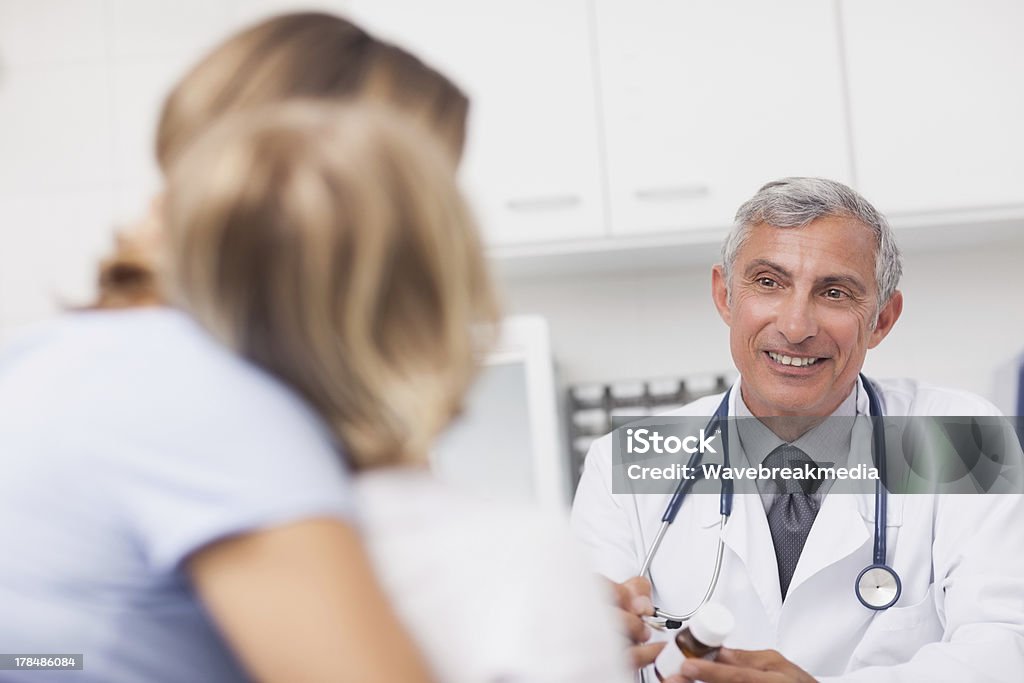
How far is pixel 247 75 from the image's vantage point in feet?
1.28

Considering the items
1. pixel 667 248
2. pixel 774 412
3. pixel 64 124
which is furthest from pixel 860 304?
pixel 64 124

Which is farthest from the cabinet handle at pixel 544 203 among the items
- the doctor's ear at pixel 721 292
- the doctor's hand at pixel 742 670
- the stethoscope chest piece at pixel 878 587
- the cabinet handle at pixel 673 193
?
the doctor's hand at pixel 742 670

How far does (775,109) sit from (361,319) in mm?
1446

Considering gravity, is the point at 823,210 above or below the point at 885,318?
above

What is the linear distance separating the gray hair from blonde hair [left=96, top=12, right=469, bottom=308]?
2.47 feet

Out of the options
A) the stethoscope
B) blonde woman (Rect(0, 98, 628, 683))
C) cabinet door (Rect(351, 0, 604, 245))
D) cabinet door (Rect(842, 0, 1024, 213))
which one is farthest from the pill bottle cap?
cabinet door (Rect(842, 0, 1024, 213))

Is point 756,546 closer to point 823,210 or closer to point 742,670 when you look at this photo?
point 742,670

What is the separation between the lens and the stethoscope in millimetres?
944

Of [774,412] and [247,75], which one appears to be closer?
[247,75]

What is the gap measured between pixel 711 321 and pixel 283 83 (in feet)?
5.12

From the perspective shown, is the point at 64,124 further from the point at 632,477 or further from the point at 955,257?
the point at 955,257

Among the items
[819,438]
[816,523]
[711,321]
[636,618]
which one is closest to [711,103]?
[711,321]

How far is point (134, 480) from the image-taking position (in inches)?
12.2

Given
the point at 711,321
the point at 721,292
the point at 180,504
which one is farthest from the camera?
the point at 711,321
